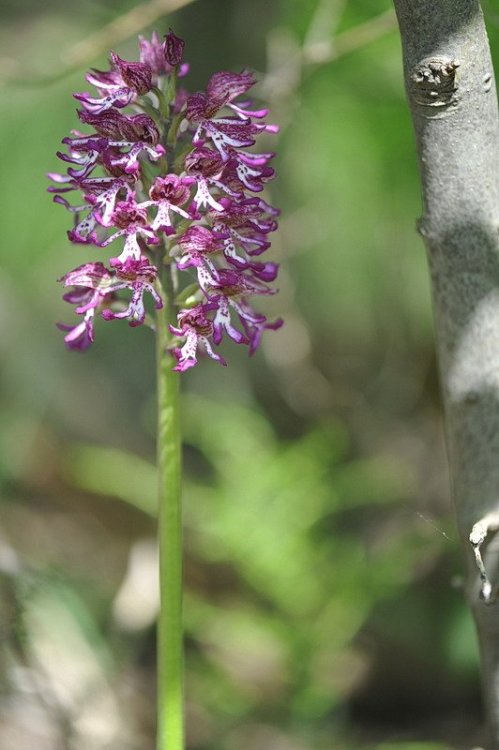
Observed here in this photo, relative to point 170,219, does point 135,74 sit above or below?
above

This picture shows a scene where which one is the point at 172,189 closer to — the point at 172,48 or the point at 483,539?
the point at 172,48

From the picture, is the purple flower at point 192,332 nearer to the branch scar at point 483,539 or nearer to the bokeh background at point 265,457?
the branch scar at point 483,539

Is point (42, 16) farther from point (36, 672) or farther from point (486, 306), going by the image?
point (486, 306)

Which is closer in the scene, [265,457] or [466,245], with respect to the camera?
[466,245]

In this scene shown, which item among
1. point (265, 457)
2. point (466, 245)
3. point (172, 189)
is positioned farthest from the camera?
point (265, 457)

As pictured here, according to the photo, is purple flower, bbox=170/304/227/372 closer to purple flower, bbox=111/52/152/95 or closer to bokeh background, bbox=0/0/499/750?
purple flower, bbox=111/52/152/95

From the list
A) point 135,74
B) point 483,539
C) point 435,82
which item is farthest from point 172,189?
point 483,539

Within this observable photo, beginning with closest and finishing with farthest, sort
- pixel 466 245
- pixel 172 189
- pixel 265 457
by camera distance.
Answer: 1. pixel 172 189
2. pixel 466 245
3. pixel 265 457

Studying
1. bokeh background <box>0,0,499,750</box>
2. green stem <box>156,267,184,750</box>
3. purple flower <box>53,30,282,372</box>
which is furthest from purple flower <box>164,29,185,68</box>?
bokeh background <box>0,0,499,750</box>
